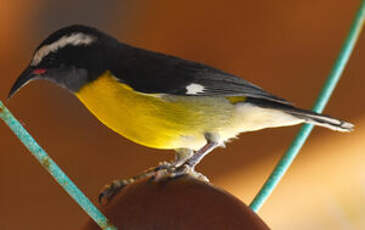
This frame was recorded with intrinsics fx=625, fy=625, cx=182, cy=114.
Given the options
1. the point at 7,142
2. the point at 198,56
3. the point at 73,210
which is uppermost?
the point at 198,56

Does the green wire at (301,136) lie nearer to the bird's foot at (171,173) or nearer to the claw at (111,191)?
the bird's foot at (171,173)

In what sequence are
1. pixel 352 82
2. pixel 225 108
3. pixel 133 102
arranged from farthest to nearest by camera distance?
pixel 352 82 → pixel 225 108 → pixel 133 102

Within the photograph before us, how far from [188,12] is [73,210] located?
940 mm

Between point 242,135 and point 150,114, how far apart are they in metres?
1.23

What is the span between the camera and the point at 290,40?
237 centimetres

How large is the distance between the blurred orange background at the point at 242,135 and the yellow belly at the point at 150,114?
107 cm

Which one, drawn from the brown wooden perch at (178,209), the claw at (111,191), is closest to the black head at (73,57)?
the claw at (111,191)

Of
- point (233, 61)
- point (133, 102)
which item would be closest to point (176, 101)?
point (133, 102)

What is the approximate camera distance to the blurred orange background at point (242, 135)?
→ 2357 mm

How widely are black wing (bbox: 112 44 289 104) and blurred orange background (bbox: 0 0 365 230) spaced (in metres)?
0.99

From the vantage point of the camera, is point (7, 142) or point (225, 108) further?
point (7, 142)

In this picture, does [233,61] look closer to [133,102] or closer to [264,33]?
[264,33]

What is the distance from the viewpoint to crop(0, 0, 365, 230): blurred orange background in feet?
7.73

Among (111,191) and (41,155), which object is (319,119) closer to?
(111,191)
